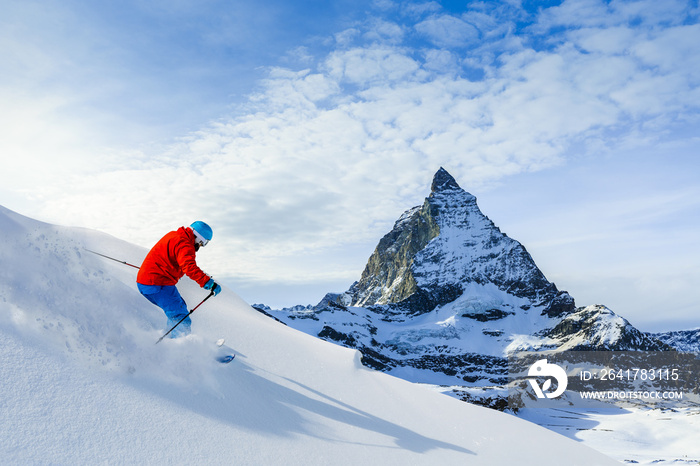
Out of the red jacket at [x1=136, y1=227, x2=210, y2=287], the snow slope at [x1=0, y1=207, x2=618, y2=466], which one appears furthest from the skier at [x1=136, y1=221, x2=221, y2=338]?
the snow slope at [x1=0, y1=207, x2=618, y2=466]

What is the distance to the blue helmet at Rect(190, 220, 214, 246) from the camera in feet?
23.1

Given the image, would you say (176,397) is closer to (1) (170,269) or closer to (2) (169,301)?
(2) (169,301)

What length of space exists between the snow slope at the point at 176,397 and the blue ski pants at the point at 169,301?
11.3 inches

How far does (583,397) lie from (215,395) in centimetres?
20010

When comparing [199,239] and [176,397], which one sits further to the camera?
[199,239]

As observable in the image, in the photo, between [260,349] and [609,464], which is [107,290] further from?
[609,464]

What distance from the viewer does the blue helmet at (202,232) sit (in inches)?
278

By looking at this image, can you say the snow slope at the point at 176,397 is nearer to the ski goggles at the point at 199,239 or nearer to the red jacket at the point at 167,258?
the red jacket at the point at 167,258

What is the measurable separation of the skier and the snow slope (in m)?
0.34

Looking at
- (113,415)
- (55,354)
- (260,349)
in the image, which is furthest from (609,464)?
(55,354)

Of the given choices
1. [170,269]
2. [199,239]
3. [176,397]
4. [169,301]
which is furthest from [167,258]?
[176,397]

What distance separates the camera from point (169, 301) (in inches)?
280

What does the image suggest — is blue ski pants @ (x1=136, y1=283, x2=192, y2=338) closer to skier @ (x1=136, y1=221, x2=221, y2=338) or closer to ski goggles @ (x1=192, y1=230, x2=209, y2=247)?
skier @ (x1=136, y1=221, x2=221, y2=338)

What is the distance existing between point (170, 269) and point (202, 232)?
2.52ft
